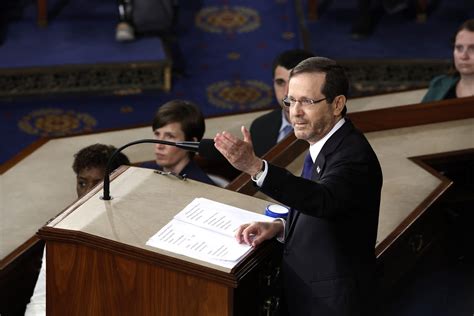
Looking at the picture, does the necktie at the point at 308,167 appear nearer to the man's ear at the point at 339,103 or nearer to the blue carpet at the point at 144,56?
the man's ear at the point at 339,103

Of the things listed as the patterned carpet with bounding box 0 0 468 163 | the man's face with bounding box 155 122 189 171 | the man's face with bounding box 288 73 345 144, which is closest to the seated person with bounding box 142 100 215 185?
the man's face with bounding box 155 122 189 171

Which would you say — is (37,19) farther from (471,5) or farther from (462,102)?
(462,102)

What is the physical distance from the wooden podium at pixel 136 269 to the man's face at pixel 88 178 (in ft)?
2.56

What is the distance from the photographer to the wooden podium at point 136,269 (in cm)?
225

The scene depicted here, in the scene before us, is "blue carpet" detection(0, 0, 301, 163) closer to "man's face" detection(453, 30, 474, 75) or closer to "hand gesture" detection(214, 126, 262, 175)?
"man's face" detection(453, 30, 474, 75)

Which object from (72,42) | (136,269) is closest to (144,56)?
(72,42)

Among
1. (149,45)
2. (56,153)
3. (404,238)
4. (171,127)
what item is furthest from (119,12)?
(404,238)

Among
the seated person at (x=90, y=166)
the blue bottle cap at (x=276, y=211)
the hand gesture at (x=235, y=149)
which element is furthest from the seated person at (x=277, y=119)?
the hand gesture at (x=235, y=149)

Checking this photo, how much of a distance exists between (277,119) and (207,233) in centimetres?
172

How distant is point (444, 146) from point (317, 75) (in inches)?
60.2

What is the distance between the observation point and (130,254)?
7.47 feet

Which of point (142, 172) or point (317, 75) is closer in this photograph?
point (317, 75)

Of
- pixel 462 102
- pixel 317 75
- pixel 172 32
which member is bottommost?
pixel 172 32

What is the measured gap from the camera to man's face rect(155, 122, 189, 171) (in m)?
3.33
